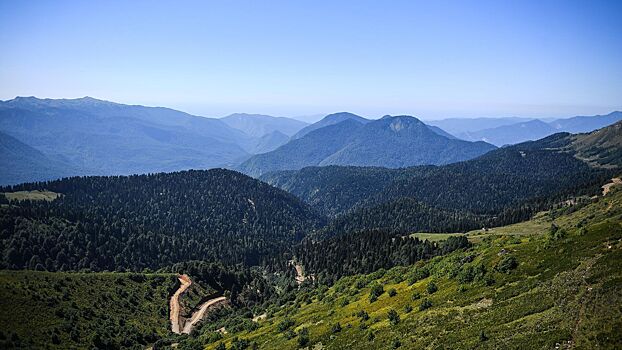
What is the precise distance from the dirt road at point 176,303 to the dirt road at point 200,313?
2.81m

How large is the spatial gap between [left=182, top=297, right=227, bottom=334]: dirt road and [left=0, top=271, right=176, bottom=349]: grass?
6472 mm

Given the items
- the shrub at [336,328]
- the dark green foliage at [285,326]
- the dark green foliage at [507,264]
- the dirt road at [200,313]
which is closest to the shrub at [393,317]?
the shrub at [336,328]

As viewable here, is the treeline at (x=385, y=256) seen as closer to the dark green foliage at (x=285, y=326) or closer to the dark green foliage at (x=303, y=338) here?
the dark green foliage at (x=285, y=326)

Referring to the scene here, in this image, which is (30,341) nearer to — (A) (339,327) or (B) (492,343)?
(A) (339,327)

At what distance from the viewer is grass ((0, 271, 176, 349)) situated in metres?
87.1

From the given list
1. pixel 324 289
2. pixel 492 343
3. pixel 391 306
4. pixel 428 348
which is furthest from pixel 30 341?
pixel 492 343

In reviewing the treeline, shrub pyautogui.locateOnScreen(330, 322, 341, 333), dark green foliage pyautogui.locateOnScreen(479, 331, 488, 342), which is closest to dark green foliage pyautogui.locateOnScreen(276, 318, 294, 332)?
shrub pyautogui.locateOnScreen(330, 322, 341, 333)

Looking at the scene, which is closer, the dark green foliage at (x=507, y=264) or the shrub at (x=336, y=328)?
the dark green foliage at (x=507, y=264)

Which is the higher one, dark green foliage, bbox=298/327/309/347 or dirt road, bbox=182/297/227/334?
dark green foliage, bbox=298/327/309/347

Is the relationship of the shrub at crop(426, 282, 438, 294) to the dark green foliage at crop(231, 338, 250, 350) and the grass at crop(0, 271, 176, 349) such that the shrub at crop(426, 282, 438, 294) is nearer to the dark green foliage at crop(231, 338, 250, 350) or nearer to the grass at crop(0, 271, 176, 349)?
the dark green foliage at crop(231, 338, 250, 350)

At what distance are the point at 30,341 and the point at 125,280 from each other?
5576 centimetres

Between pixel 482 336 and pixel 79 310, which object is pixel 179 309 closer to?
pixel 79 310

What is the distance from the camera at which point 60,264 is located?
646 feet

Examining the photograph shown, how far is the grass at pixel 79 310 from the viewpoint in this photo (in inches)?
3428
